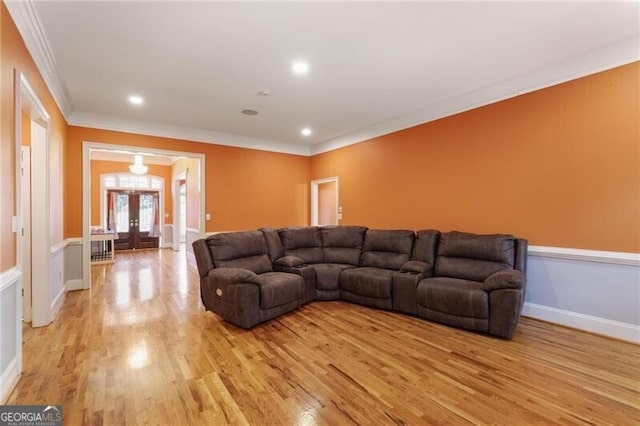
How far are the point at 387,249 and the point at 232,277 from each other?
2297 mm

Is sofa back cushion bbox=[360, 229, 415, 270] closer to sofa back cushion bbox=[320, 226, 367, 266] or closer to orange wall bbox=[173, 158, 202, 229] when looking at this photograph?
sofa back cushion bbox=[320, 226, 367, 266]

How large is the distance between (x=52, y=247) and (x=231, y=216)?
2.91m

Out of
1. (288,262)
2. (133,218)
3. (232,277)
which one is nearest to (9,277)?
(232,277)

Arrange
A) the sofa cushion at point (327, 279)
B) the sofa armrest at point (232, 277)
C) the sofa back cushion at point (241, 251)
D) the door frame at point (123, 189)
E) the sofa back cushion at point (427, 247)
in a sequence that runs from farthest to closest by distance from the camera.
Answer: the door frame at point (123, 189)
the sofa cushion at point (327, 279)
the sofa back cushion at point (427, 247)
the sofa back cushion at point (241, 251)
the sofa armrest at point (232, 277)

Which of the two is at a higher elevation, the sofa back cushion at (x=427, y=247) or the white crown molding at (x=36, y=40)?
the white crown molding at (x=36, y=40)

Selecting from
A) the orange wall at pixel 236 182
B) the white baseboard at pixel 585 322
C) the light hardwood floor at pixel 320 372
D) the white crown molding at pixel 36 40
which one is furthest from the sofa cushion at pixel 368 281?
the white crown molding at pixel 36 40

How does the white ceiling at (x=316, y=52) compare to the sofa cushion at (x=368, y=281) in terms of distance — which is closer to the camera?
the white ceiling at (x=316, y=52)

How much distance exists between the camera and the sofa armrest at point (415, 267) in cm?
382

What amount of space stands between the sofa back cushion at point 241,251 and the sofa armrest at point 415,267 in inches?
71.6

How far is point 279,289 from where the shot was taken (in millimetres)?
3580

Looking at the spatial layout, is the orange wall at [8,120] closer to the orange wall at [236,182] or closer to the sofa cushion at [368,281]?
the orange wall at [236,182]

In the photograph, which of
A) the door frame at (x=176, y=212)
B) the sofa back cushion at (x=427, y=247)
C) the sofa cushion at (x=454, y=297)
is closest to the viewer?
the sofa cushion at (x=454, y=297)

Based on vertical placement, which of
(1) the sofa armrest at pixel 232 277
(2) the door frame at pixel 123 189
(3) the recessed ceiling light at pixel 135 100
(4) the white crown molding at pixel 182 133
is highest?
(3) the recessed ceiling light at pixel 135 100

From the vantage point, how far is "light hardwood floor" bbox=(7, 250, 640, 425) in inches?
75.7
